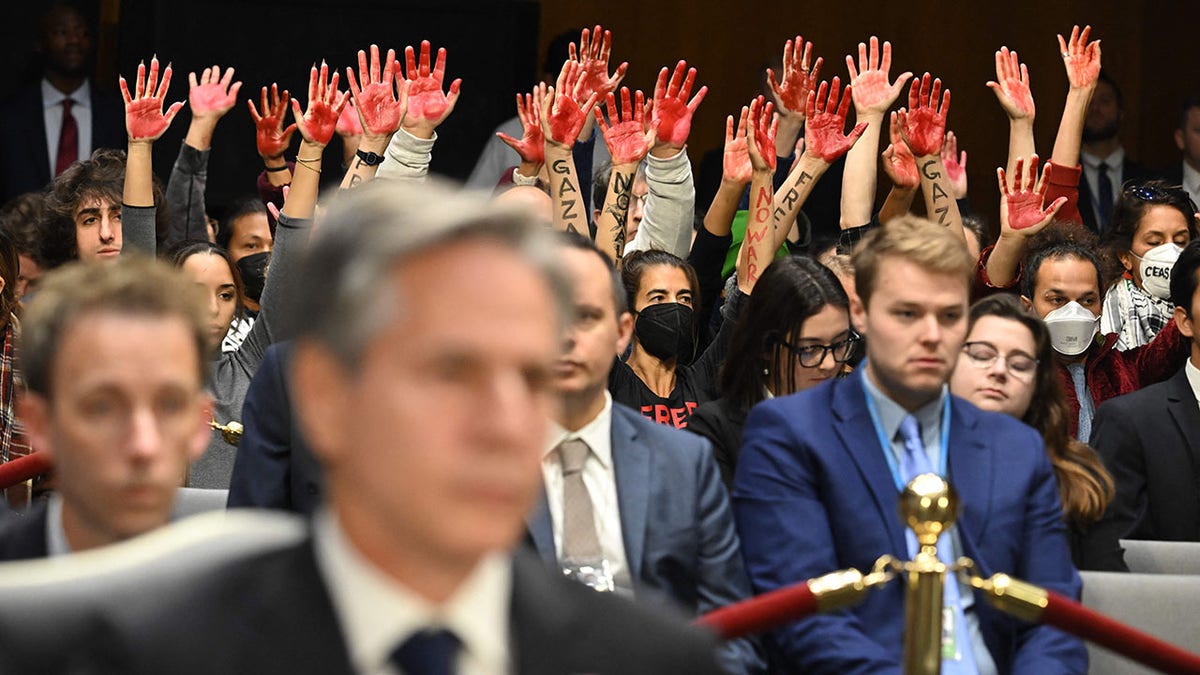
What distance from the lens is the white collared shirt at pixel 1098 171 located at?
665cm

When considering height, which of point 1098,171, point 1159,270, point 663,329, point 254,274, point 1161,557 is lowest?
point 1161,557

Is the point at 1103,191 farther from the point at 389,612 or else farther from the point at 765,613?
the point at 389,612

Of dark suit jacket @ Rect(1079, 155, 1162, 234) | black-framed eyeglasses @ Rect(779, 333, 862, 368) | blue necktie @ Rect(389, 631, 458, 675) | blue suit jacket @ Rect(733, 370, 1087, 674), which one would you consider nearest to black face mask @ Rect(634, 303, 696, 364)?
black-framed eyeglasses @ Rect(779, 333, 862, 368)

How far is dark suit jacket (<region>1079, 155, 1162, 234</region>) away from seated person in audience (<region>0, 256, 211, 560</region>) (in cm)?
518

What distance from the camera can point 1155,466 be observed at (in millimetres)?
3910

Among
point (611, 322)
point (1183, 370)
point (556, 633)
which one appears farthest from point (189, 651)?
point (1183, 370)

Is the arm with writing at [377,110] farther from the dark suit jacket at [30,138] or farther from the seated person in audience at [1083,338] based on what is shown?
the dark suit jacket at [30,138]

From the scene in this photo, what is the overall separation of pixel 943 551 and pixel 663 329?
1462mm

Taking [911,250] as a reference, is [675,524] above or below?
below

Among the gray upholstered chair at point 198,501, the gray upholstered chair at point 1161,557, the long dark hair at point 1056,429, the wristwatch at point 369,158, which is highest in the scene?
the wristwatch at point 369,158

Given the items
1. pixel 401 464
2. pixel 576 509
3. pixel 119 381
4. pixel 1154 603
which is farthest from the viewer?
pixel 1154 603

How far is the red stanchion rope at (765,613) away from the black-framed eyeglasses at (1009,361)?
1.47 meters

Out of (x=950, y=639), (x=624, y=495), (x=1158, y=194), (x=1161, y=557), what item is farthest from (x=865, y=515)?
(x=1158, y=194)

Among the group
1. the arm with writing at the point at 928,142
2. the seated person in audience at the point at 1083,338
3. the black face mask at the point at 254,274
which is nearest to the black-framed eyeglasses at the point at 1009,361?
the seated person in audience at the point at 1083,338
